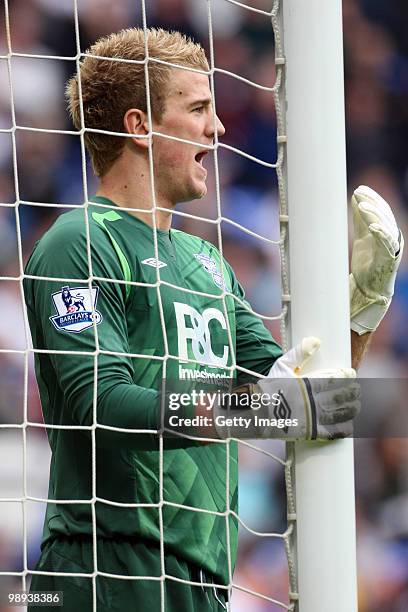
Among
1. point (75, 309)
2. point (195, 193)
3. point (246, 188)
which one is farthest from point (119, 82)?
point (246, 188)

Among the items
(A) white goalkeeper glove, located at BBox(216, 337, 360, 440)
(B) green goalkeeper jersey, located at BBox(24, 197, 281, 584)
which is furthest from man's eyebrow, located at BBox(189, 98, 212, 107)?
(A) white goalkeeper glove, located at BBox(216, 337, 360, 440)

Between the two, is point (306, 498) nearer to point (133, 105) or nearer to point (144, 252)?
point (144, 252)

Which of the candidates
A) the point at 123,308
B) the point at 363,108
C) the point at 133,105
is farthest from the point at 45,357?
the point at 363,108

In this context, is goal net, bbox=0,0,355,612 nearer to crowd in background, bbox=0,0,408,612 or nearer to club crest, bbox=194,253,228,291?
crowd in background, bbox=0,0,408,612

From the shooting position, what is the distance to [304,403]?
118 cm

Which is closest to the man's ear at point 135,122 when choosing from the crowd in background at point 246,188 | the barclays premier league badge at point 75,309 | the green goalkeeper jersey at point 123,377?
the green goalkeeper jersey at point 123,377

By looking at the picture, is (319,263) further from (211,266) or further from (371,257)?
(211,266)

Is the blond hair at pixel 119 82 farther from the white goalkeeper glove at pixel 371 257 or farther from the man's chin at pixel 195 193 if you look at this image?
the white goalkeeper glove at pixel 371 257

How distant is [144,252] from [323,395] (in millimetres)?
368

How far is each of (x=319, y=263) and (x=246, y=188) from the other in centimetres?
178

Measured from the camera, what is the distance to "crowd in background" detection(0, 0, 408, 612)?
2.66m

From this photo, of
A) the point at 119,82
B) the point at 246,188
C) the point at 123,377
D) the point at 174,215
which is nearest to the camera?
the point at 123,377

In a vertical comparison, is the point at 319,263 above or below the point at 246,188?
below

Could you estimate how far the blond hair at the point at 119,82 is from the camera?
151cm
